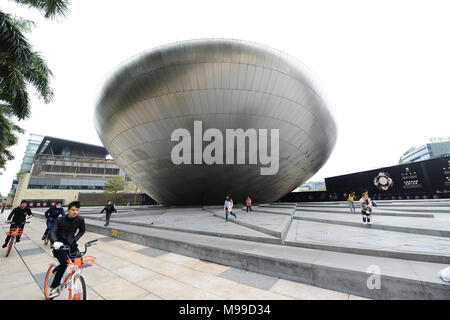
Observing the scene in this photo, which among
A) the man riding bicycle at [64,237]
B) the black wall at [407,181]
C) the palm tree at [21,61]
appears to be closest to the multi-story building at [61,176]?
the palm tree at [21,61]

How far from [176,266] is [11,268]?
13.1ft

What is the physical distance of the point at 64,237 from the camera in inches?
121

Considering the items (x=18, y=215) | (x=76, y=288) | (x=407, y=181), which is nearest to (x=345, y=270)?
(x=76, y=288)

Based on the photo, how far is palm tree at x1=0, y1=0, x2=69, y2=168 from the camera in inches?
287

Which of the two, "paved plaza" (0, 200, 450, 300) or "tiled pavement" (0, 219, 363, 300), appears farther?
"tiled pavement" (0, 219, 363, 300)

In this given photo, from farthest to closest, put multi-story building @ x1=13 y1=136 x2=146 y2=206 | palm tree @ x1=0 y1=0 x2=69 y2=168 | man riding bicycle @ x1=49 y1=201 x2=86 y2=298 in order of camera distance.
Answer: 1. multi-story building @ x1=13 y1=136 x2=146 y2=206
2. palm tree @ x1=0 y1=0 x2=69 y2=168
3. man riding bicycle @ x1=49 y1=201 x2=86 y2=298

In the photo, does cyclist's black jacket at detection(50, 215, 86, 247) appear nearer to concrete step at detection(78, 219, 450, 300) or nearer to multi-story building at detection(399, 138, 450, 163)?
concrete step at detection(78, 219, 450, 300)

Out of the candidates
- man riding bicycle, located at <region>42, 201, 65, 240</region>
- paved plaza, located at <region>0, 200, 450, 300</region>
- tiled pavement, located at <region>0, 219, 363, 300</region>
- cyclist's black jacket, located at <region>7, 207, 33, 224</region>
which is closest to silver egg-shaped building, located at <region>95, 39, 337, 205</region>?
man riding bicycle, located at <region>42, 201, 65, 240</region>

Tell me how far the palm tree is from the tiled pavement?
7704 mm

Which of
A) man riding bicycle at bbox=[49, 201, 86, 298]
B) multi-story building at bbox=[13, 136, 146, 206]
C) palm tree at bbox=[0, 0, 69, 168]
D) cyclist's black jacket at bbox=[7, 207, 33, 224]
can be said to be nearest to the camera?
man riding bicycle at bbox=[49, 201, 86, 298]

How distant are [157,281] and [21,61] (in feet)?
33.8

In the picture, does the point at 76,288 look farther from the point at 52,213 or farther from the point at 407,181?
the point at 407,181

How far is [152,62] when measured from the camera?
12.0 meters

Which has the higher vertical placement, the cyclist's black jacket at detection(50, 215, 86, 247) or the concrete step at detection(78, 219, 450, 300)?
the cyclist's black jacket at detection(50, 215, 86, 247)
